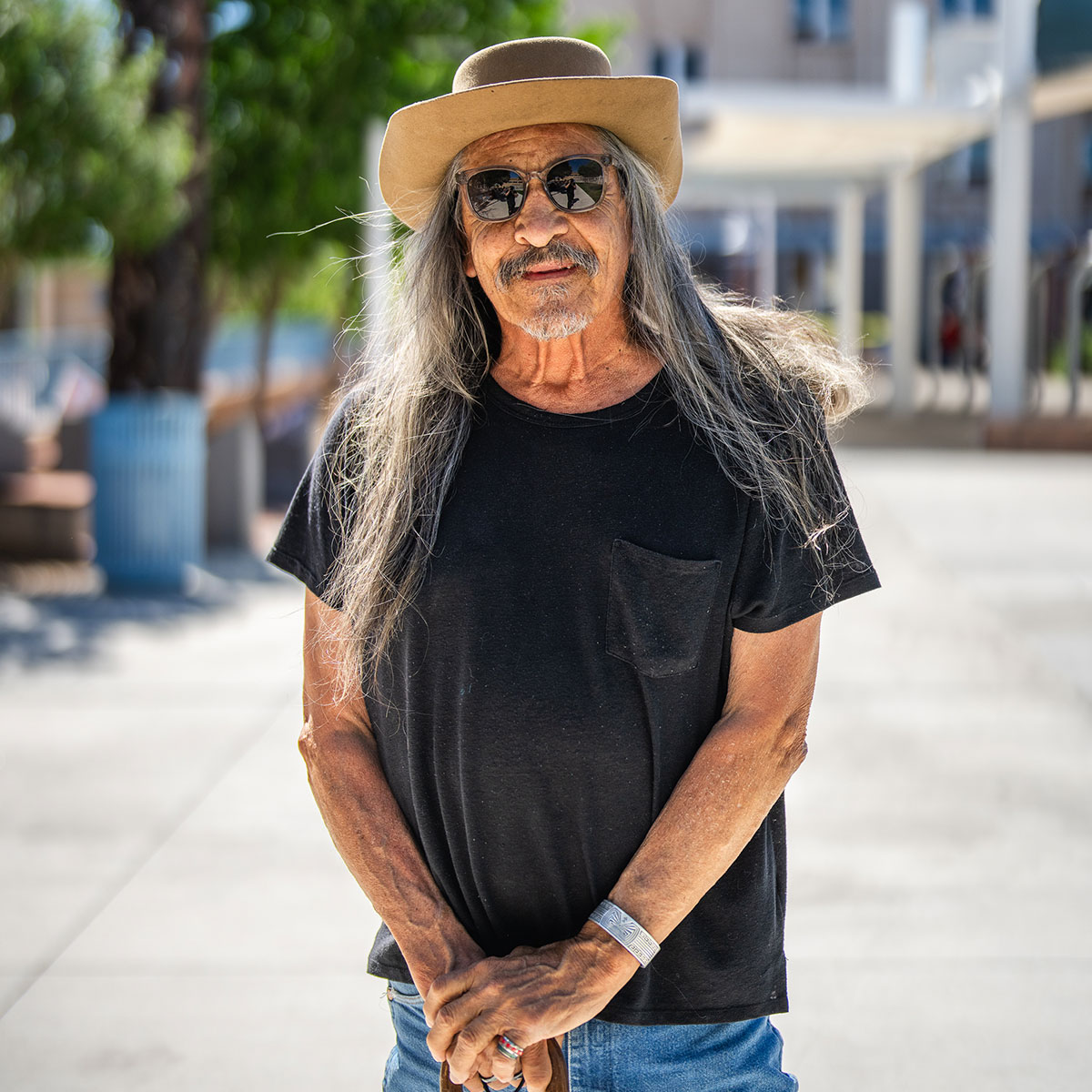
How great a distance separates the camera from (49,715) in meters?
5.96

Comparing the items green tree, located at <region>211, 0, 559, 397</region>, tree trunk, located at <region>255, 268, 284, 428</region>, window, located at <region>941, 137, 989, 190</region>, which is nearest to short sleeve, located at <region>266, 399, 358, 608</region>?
green tree, located at <region>211, 0, 559, 397</region>

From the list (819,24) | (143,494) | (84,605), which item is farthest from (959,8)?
(84,605)

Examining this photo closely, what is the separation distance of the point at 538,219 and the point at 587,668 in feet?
1.94

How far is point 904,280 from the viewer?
19609mm

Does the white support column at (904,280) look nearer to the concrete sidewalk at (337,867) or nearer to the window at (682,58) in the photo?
the concrete sidewalk at (337,867)

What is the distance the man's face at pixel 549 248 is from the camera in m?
1.89

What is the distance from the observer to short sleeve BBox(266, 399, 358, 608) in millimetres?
1942

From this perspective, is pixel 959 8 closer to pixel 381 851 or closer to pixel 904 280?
pixel 904 280

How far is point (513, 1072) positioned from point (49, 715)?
465cm

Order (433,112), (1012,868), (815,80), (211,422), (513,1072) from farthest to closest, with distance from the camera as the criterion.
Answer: (815,80) → (211,422) → (1012,868) → (433,112) → (513,1072)

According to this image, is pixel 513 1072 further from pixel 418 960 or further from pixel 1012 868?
pixel 1012 868

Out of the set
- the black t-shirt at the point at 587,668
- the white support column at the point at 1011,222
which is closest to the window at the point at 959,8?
the white support column at the point at 1011,222

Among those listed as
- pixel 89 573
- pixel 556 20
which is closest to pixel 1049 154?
pixel 556 20

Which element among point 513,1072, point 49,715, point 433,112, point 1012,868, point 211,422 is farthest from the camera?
point 211,422
